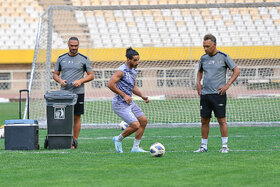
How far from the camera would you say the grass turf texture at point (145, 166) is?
5895mm

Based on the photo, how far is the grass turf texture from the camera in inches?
232

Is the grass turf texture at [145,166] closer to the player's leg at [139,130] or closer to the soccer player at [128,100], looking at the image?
the player's leg at [139,130]

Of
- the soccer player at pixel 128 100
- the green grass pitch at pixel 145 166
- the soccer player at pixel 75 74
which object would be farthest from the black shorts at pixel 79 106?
the soccer player at pixel 128 100

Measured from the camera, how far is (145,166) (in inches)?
273

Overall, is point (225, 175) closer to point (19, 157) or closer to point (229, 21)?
point (19, 157)

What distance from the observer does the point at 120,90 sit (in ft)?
27.7

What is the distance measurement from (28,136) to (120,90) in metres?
1.67

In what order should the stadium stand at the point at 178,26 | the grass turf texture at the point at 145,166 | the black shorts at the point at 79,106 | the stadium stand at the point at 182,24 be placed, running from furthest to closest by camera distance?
the stadium stand at the point at 182,24 < the stadium stand at the point at 178,26 < the black shorts at the point at 79,106 < the grass turf texture at the point at 145,166

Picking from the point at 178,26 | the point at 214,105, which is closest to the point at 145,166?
the point at 214,105

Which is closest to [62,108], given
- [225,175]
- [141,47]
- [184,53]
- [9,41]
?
[225,175]

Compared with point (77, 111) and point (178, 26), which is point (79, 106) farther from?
point (178, 26)

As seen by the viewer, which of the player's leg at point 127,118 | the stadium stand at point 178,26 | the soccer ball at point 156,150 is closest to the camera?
the soccer ball at point 156,150

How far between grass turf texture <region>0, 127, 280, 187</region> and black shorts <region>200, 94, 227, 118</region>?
539mm

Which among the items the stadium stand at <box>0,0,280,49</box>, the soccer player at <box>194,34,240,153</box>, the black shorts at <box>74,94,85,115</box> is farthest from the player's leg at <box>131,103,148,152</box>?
the stadium stand at <box>0,0,280,49</box>
